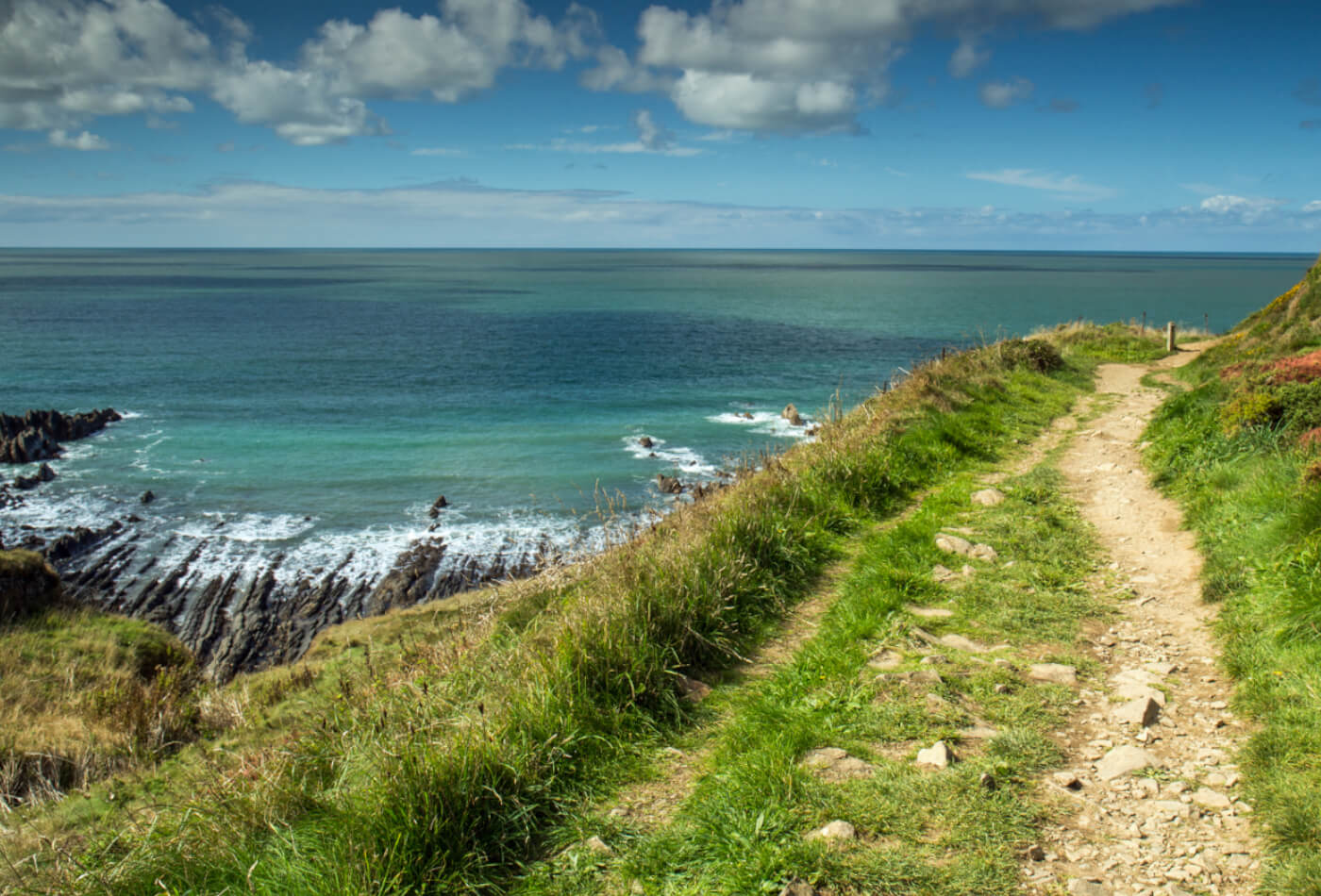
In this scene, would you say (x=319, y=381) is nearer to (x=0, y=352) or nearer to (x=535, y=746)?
(x=0, y=352)

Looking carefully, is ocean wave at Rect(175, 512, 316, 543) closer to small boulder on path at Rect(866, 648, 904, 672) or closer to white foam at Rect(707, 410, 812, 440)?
white foam at Rect(707, 410, 812, 440)

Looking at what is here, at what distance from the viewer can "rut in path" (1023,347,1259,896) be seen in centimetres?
402

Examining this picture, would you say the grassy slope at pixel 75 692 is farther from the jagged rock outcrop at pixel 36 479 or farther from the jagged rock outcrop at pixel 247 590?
the jagged rock outcrop at pixel 36 479

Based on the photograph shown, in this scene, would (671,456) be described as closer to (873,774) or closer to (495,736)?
(495,736)

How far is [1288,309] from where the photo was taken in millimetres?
23297

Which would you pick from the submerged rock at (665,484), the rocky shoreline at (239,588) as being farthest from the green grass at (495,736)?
the submerged rock at (665,484)

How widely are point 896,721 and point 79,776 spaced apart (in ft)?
31.1

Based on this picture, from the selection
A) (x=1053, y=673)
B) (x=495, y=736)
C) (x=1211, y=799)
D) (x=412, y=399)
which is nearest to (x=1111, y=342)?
(x=1053, y=673)

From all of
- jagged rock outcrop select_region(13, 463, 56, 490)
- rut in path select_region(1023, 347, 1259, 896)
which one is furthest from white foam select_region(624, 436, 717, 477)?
jagged rock outcrop select_region(13, 463, 56, 490)

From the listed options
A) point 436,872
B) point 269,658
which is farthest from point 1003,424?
point 269,658

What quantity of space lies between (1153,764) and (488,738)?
4168 millimetres

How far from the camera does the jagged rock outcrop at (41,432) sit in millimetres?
37188

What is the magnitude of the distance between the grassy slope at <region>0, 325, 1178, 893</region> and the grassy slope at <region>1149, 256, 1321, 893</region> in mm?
3562

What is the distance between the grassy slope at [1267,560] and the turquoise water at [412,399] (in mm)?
5296
